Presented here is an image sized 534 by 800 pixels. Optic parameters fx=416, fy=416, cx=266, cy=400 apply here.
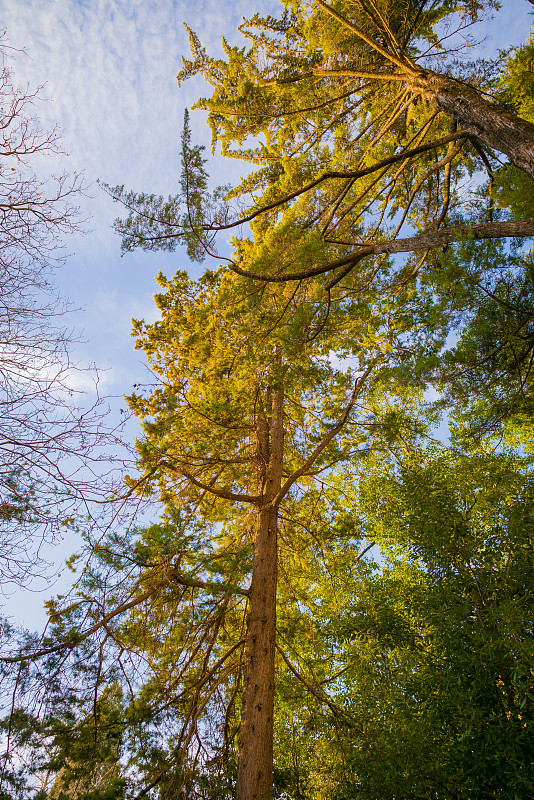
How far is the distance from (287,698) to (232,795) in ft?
6.79

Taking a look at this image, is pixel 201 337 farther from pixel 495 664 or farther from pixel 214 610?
pixel 495 664

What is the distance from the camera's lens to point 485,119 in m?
4.45

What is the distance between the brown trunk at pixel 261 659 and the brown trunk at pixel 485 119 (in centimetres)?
493

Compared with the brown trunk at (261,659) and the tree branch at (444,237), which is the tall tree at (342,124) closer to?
the tree branch at (444,237)

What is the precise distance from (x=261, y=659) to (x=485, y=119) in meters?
6.57

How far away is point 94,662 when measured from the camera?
432cm

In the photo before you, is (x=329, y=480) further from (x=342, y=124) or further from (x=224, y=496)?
(x=342, y=124)

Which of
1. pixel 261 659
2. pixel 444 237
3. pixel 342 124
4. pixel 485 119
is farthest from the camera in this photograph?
pixel 342 124

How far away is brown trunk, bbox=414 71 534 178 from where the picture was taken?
402 cm

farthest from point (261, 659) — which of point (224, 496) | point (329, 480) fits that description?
Answer: point (329, 480)

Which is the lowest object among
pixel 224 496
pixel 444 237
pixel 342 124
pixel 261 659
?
pixel 261 659

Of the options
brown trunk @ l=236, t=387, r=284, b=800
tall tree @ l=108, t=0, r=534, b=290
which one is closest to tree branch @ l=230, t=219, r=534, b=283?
tall tree @ l=108, t=0, r=534, b=290

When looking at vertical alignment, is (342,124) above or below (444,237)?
above

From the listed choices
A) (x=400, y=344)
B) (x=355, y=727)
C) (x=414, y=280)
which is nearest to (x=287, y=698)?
(x=355, y=727)
